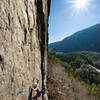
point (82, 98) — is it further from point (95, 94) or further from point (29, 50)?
point (29, 50)

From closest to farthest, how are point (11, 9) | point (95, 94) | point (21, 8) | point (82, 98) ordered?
1. point (11, 9)
2. point (21, 8)
3. point (82, 98)
4. point (95, 94)

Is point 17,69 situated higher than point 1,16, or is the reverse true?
point 1,16

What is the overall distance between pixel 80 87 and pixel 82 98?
4389 mm

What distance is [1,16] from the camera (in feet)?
19.8

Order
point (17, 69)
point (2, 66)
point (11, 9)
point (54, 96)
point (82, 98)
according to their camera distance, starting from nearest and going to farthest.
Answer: point (2, 66), point (11, 9), point (17, 69), point (54, 96), point (82, 98)

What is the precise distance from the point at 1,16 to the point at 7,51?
5.48 feet

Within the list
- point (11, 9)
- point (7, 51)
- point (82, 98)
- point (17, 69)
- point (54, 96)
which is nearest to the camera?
point (7, 51)

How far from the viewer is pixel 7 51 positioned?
6.46 m

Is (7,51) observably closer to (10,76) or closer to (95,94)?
(10,76)

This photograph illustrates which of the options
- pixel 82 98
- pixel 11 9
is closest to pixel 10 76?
pixel 11 9

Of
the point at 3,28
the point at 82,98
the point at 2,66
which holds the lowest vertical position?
the point at 82,98

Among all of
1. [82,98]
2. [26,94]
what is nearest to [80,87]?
[82,98]

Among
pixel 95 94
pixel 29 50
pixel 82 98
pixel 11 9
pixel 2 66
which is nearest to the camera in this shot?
pixel 2 66

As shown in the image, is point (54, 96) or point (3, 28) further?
point (54, 96)
